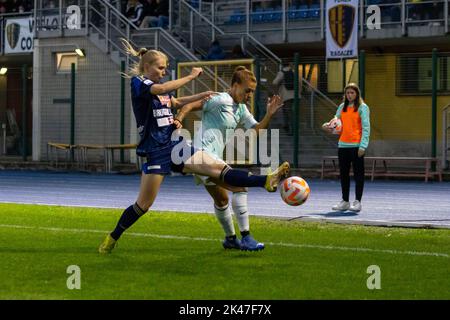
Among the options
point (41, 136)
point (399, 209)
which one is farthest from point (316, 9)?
point (399, 209)

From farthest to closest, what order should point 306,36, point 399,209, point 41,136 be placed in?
point 41,136 → point 306,36 → point 399,209

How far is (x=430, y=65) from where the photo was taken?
2489cm

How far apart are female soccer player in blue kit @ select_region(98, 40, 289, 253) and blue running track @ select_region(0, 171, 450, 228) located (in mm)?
3943

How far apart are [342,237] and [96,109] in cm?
1894

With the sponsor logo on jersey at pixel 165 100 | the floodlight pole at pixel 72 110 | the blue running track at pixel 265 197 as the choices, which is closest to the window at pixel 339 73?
the blue running track at pixel 265 197

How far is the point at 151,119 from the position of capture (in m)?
9.75

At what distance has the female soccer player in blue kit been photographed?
963 cm

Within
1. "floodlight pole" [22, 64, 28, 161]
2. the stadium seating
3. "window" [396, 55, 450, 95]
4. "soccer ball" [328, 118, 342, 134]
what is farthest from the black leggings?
"floodlight pole" [22, 64, 28, 161]

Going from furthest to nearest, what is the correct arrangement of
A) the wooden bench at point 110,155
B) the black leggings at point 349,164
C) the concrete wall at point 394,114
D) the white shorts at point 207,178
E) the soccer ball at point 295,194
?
the wooden bench at point 110,155 → the concrete wall at point 394,114 → the black leggings at point 349,164 → the soccer ball at point 295,194 → the white shorts at point 207,178

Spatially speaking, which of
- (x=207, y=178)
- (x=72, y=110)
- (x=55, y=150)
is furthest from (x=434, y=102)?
(x=207, y=178)

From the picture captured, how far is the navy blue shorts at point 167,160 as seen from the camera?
31.8 ft

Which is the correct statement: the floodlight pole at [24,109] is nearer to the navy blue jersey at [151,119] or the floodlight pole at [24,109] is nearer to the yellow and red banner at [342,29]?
the yellow and red banner at [342,29]

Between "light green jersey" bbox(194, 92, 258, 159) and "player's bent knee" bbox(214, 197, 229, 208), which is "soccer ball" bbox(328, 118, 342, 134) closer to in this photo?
"light green jersey" bbox(194, 92, 258, 159)
